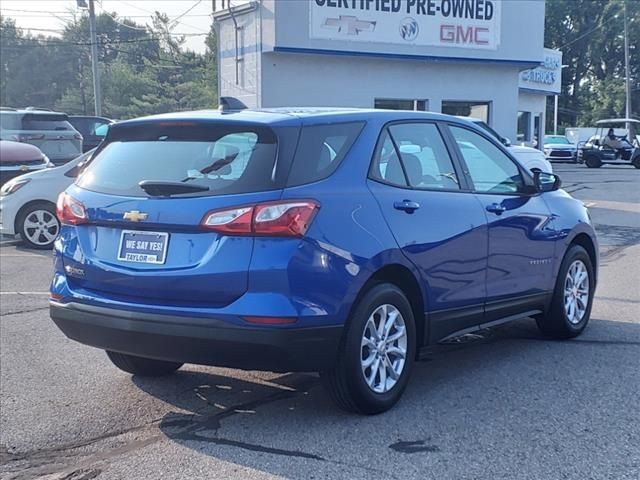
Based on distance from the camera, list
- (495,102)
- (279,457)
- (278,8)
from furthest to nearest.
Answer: (495,102), (278,8), (279,457)

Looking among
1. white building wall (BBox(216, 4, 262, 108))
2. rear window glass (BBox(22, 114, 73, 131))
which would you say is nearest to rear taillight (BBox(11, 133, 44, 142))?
rear window glass (BBox(22, 114, 73, 131))

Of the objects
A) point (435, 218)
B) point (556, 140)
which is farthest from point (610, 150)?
point (435, 218)

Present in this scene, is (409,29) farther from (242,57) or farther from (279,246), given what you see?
(279,246)

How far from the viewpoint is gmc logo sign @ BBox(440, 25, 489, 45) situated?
67.4 feet

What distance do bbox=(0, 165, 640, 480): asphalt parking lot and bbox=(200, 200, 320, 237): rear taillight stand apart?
1.15 metres

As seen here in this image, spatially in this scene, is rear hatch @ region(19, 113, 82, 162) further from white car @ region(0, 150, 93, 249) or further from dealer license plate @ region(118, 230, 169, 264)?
dealer license plate @ region(118, 230, 169, 264)

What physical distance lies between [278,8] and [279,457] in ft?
50.2

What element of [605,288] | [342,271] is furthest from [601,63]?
[342,271]

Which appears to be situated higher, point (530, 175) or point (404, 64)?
point (404, 64)

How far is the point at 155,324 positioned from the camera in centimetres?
428

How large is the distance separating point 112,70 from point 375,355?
191ft

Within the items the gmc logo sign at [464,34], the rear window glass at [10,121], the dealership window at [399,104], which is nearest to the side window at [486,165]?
the dealership window at [399,104]

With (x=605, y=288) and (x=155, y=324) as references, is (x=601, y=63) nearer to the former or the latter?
(x=605, y=288)

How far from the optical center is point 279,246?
13.6 feet
